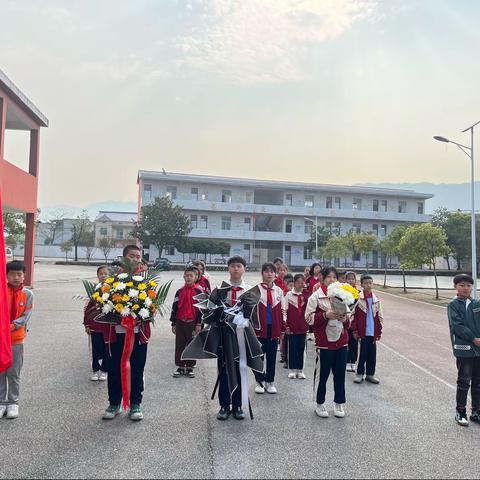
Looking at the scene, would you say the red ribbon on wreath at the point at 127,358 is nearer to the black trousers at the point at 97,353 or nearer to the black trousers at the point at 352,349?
the black trousers at the point at 97,353

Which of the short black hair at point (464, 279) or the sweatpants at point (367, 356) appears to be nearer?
the short black hair at point (464, 279)

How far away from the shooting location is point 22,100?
1750cm

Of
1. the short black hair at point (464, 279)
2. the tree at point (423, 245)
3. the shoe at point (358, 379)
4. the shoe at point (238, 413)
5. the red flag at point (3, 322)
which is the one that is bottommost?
the shoe at point (358, 379)

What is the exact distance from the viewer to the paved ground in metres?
3.70

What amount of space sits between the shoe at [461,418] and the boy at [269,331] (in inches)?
87.5

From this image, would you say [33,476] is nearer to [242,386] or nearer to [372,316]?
[242,386]

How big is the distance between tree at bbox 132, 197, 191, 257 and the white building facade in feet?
18.2

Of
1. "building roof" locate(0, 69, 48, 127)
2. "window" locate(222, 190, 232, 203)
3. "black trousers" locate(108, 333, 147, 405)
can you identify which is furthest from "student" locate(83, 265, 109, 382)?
"window" locate(222, 190, 232, 203)

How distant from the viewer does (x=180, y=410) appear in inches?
201

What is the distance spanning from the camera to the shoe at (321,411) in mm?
4973

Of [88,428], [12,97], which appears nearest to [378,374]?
[88,428]

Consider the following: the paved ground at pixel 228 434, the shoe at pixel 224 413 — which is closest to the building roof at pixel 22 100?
the paved ground at pixel 228 434

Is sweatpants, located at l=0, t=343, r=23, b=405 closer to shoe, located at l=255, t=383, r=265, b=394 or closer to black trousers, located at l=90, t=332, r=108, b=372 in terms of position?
black trousers, located at l=90, t=332, r=108, b=372

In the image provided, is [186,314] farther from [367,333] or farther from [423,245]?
[423,245]
